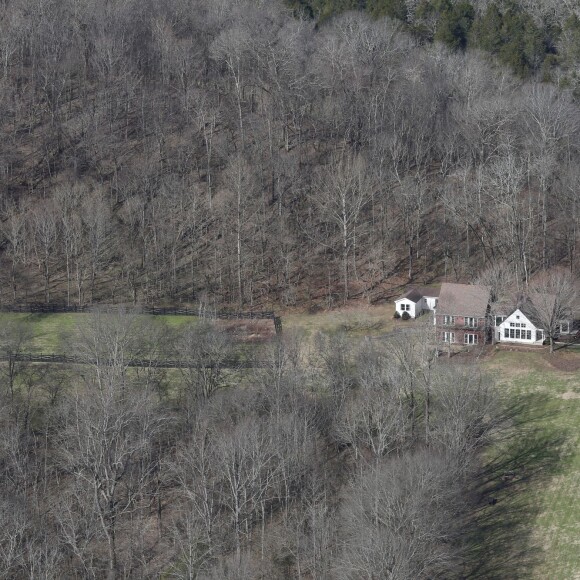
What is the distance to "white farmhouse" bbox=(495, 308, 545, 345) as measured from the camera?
62.1 m

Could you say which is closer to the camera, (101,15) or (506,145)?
(506,145)

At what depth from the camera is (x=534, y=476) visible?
162 ft

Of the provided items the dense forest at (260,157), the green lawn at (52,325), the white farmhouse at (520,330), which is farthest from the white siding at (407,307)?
the green lawn at (52,325)

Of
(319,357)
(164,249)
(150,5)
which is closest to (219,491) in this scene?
(319,357)

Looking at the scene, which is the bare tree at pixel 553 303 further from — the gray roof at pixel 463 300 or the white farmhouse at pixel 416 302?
the white farmhouse at pixel 416 302

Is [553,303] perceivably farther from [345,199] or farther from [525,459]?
[345,199]

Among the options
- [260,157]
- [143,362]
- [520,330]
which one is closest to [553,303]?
[520,330]

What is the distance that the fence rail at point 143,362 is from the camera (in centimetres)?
5603

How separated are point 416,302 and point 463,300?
3.89 m

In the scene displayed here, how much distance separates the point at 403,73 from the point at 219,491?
56.2 m

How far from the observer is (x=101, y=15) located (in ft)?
303

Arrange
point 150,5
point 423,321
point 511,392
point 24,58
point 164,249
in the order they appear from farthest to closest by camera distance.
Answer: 1. point 150,5
2. point 24,58
3. point 164,249
4. point 423,321
5. point 511,392

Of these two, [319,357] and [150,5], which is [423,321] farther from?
[150,5]

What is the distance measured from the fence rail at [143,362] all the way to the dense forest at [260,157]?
38.8 feet
